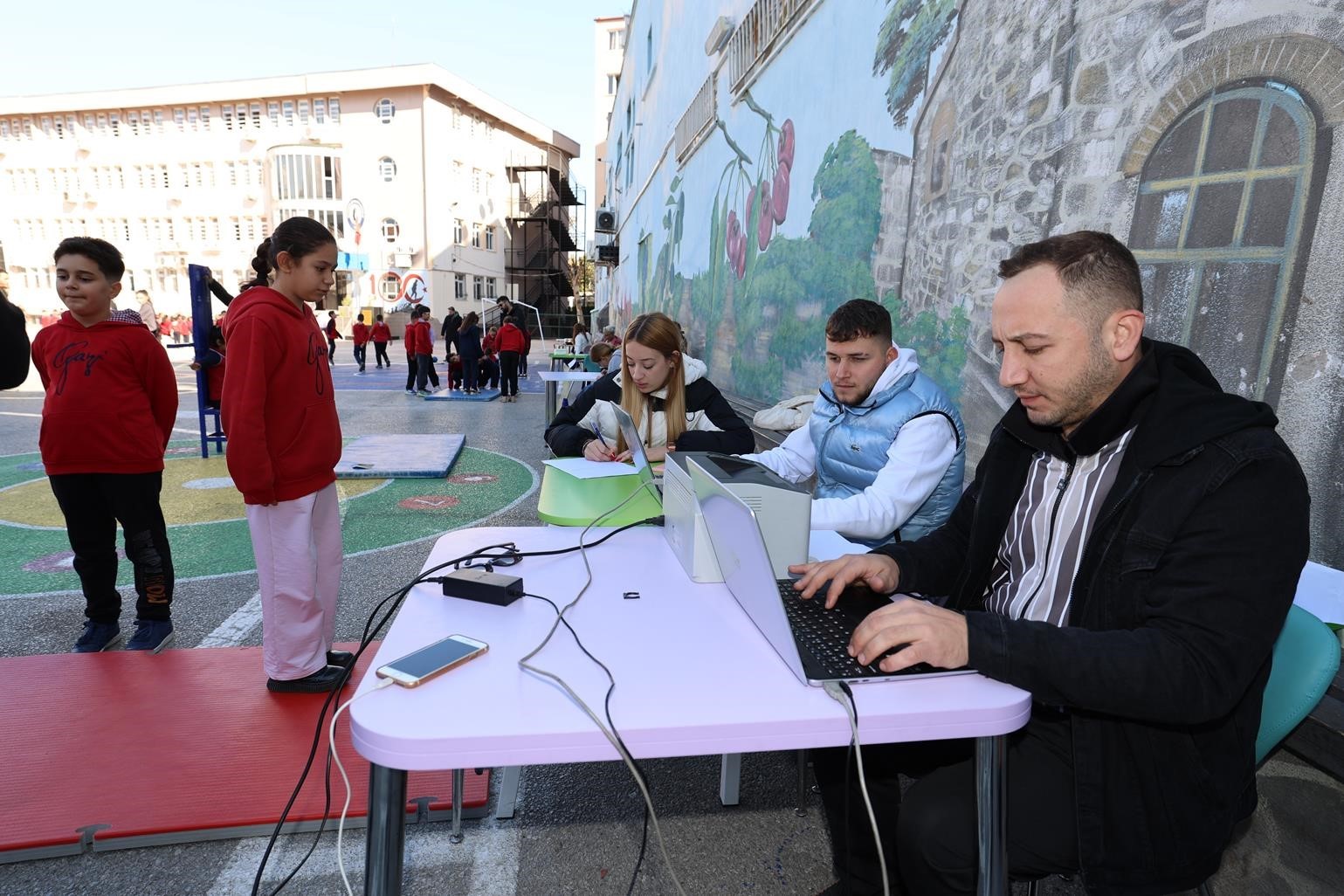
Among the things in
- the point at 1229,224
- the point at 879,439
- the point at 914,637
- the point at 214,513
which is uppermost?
the point at 1229,224

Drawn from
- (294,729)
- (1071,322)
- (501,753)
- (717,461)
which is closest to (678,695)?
(501,753)

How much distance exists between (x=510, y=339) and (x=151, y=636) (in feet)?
32.7

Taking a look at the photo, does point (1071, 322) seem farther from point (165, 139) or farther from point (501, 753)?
point (165, 139)

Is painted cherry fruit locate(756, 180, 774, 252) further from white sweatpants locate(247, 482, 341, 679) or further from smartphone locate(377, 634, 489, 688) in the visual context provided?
smartphone locate(377, 634, 489, 688)

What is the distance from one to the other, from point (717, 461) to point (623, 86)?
23217 mm

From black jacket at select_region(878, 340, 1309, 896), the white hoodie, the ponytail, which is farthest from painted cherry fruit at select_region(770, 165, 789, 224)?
black jacket at select_region(878, 340, 1309, 896)

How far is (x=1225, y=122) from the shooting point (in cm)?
196

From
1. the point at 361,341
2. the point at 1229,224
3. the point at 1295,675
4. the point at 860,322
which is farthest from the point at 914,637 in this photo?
the point at 361,341

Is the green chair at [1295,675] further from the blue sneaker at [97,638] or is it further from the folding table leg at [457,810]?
the blue sneaker at [97,638]

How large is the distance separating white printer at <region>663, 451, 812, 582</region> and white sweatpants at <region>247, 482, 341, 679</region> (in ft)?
4.69

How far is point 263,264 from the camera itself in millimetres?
2668

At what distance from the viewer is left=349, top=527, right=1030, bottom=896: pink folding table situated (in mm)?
1045

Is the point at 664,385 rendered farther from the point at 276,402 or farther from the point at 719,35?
the point at 719,35

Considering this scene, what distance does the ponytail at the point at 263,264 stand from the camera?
2.59 metres
